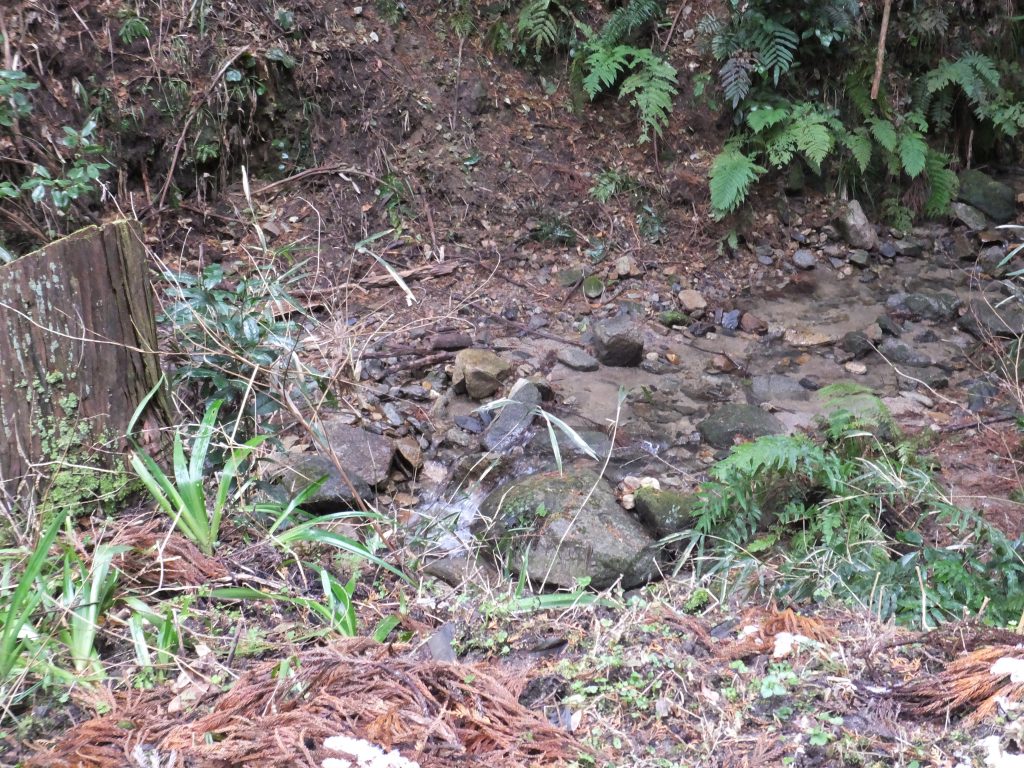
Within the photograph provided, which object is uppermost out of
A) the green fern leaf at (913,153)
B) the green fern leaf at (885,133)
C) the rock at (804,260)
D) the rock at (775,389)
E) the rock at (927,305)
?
the green fern leaf at (885,133)

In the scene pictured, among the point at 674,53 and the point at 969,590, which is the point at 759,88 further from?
the point at 969,590

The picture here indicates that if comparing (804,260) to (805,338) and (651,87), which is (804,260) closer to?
(805,338)

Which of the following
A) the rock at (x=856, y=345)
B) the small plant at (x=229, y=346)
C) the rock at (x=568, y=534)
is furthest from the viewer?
the rock at (x=856, y=345)

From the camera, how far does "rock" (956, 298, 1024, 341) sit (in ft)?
19.2

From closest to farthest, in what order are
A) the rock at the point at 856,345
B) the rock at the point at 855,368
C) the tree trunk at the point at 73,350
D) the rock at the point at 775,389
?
the tree trunk at the point at 73,350, the rock at the point at 775,389, the rock at the point at 855,368, the rock at the point at 856,345

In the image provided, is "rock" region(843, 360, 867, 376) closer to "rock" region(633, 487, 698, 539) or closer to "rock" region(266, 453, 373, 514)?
"rock" region(633, 487, 698, 539)

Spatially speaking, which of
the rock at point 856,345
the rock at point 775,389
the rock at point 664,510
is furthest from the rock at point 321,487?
the rock at point 856,345

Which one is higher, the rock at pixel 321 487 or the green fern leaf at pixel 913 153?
the green fern leaf at pixel 913 153

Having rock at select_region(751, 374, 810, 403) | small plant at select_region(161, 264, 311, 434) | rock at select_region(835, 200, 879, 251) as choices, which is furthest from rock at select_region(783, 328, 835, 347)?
small plant at select_region(161, 264, 311, 434)

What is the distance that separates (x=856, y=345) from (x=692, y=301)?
1243 mm

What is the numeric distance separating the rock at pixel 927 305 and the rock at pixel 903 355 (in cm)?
52

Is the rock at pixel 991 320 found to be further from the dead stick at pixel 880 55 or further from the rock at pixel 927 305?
the dead stick at pixel 880 55

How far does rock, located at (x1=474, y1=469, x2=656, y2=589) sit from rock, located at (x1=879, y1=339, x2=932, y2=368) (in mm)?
2748

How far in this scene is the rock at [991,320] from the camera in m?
5.85
